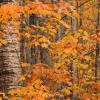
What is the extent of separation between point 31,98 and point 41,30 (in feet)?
6.31

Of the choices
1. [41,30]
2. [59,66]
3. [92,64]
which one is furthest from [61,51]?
[92,64]

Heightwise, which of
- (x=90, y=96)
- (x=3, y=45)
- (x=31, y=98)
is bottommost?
(x=90, y=96)

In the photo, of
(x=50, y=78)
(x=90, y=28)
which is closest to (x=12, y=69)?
(x=50, y=78)

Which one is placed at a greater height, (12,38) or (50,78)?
(12,38)

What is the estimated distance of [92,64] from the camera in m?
15.7

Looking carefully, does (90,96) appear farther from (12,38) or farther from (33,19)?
(12,38)

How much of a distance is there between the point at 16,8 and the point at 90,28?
44.5ft

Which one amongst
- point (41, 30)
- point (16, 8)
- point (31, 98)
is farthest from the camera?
point (41, 30)

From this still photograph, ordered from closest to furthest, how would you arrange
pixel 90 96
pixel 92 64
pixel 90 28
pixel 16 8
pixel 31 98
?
pixel 16 8 < pixel 31 98 < pixel 90 96 < pixel 92 64 < pixel 90 28

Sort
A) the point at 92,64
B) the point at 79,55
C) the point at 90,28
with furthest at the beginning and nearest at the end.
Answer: the point at 90,28 → the point at 92,64 → the point at 79,55

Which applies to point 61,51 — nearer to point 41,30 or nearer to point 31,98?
point 41,30

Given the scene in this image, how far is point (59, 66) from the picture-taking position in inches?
305

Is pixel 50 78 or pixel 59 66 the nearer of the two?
pixel 50 78

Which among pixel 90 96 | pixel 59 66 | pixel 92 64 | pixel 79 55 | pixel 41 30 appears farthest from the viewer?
pixel 92 64
